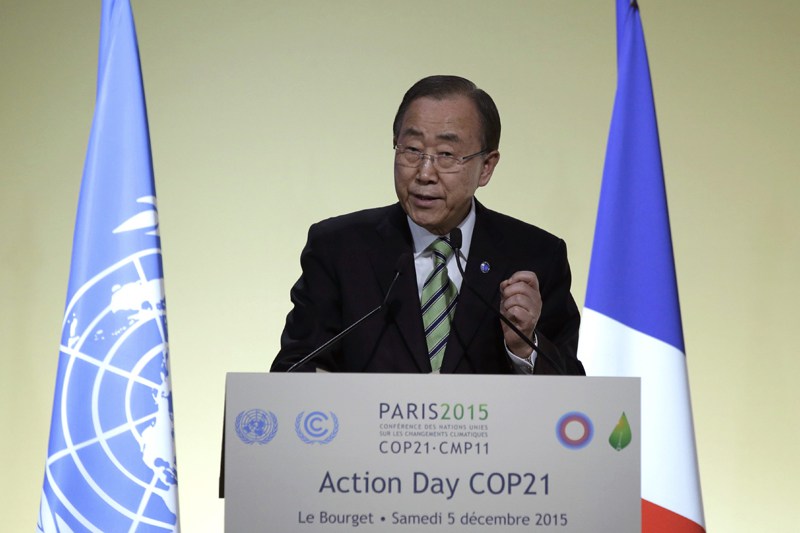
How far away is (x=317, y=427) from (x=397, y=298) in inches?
25.0

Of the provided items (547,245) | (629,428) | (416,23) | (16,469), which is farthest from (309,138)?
(629,428)

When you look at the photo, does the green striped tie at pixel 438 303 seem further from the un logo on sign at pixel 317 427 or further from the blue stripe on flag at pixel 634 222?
the blue stripe on flag at pixel 634 222

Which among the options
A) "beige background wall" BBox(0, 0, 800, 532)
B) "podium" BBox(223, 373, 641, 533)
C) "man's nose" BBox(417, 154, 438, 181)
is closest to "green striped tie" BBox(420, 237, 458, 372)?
"man's nose" BBox(417, 154, 438, 181)

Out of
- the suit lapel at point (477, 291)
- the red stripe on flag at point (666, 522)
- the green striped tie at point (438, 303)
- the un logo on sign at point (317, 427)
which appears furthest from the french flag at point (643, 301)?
the un logo on sign at point (317, 427)

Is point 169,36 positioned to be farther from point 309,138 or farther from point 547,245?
point 547,245

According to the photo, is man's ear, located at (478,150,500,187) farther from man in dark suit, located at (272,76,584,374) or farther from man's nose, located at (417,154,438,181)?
man's nose, located at (417,154,438,181)

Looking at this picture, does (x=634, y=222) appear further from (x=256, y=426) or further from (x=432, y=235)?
(x=256, y=426)

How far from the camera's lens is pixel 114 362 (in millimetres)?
2535

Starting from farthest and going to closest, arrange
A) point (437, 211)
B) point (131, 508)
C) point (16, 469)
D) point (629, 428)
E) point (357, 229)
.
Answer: point (16, 469) → point (131, 508) → point (357, 229) → point (437, 211) → point (629, 428)

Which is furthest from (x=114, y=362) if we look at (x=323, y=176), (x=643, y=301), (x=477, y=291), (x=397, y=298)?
(x=643, y=301)

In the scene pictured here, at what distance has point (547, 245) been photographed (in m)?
2.29

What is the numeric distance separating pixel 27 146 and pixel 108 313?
117 centimetres

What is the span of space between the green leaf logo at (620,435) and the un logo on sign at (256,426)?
534mm

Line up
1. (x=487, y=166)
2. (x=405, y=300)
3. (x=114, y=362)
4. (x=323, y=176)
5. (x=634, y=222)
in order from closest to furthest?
(x=405, y=300) < (x=487, y=166) < (x=114, y=362) < (x=634, y=222) < (x=323, y=176)
